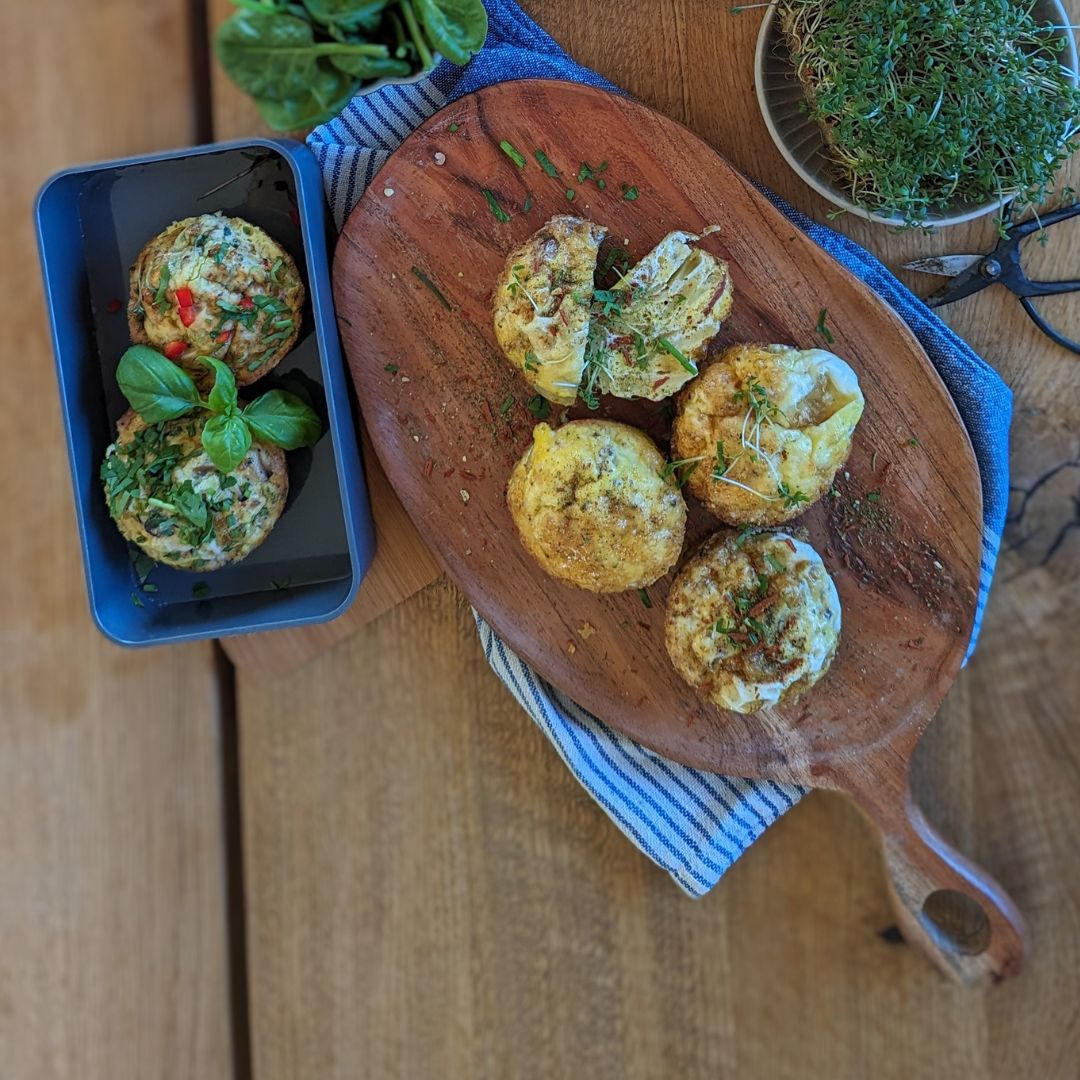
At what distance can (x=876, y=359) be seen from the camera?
1623 millimetres

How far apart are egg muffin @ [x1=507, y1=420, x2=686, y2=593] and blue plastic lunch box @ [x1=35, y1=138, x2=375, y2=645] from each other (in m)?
0.34

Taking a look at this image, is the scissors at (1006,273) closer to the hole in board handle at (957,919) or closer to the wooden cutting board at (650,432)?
the wooden cutting board at (650,432)

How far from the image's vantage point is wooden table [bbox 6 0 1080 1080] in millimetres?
1812

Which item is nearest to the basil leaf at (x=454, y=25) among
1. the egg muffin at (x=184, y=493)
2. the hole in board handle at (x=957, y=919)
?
the egg muffin at (x=184, y=493)

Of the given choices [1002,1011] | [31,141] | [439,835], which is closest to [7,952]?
[439,835]

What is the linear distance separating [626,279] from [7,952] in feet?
6.58

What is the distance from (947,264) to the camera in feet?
5.33

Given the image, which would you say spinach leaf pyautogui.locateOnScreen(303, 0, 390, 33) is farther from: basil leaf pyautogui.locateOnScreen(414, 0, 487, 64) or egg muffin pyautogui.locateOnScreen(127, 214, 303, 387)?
egg muffin pyautogui.locateOnScreen(127, 214, 303, 387)

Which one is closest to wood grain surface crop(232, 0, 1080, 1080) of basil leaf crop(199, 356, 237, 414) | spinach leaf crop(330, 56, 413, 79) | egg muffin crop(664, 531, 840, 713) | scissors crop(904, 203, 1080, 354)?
scissors crop(904, 203, 1080, 354)

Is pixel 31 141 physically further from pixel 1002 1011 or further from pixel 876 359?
pixel 1002 1011

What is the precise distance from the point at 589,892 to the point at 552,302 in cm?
124

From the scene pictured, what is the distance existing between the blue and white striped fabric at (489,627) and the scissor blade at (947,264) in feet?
0.21

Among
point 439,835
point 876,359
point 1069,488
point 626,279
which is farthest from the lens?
point 439,835

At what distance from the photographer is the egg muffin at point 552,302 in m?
1.47
